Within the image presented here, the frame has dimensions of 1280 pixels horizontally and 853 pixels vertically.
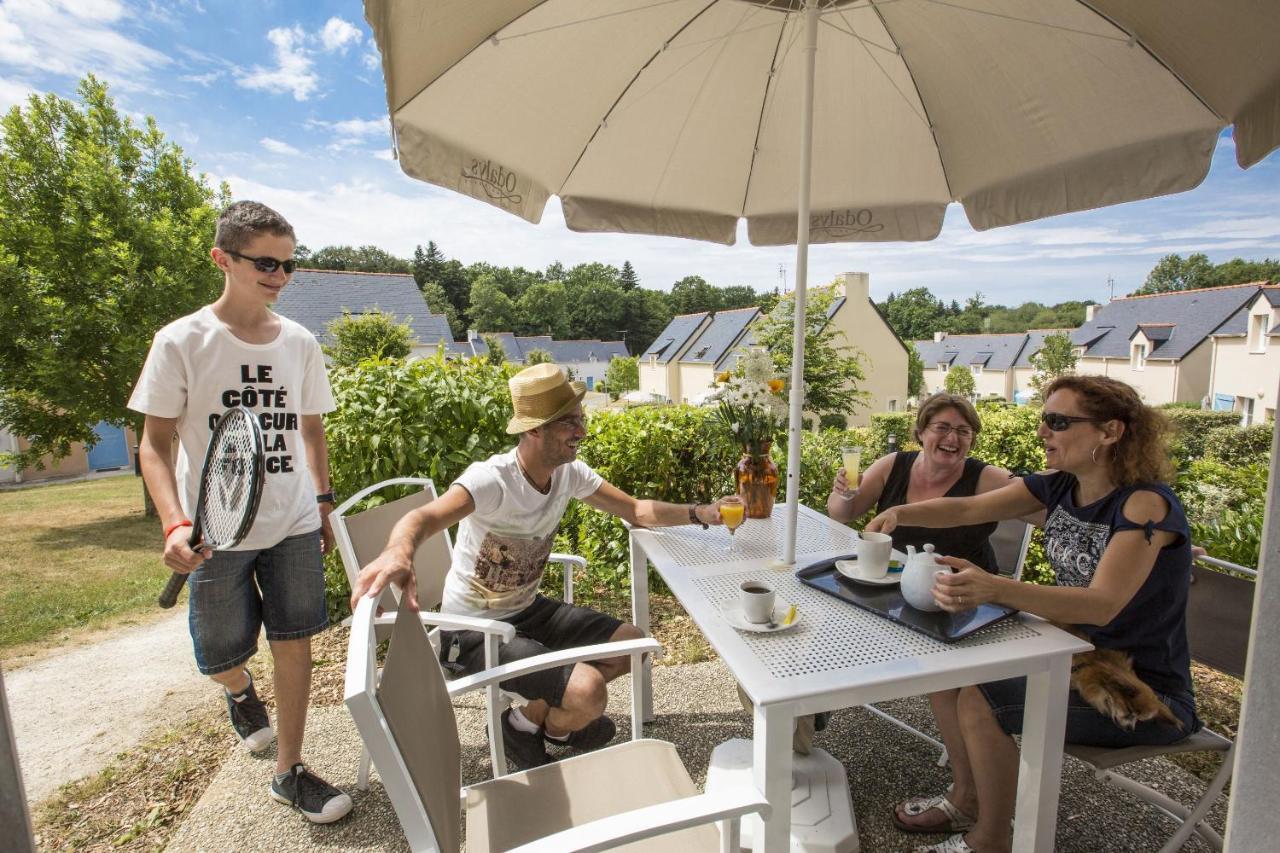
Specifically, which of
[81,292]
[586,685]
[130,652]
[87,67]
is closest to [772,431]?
[586,685]

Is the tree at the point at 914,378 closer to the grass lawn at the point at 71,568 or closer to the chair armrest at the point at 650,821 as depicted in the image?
the grass lawn at the point at 71,568

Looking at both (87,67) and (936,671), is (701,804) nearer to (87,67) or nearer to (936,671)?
(936,671)

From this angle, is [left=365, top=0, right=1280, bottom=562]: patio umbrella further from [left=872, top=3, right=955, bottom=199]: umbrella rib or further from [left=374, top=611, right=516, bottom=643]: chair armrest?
[left=374, top=611, right=516, bottom=643]: chair armrest

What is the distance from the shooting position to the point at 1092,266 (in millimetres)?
74562

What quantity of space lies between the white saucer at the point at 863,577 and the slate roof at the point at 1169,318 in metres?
38.7

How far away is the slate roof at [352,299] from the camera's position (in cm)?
2847

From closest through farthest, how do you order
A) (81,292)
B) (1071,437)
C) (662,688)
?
(1071,437) → (662,688) → (81,292)

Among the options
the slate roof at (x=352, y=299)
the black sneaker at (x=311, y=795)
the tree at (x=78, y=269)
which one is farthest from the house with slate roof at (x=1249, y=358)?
the slate roof at (x=352, y=299)

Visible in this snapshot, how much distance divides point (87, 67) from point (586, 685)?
49.2 ft

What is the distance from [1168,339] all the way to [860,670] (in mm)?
43354

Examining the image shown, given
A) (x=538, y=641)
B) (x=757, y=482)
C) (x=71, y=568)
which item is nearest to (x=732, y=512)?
(x=757, y=482)

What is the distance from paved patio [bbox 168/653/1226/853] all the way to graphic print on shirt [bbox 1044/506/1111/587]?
86 centimetres

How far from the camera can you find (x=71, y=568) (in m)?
7.20

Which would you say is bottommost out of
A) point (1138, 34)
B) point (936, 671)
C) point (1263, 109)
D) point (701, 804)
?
point (701, 804)
